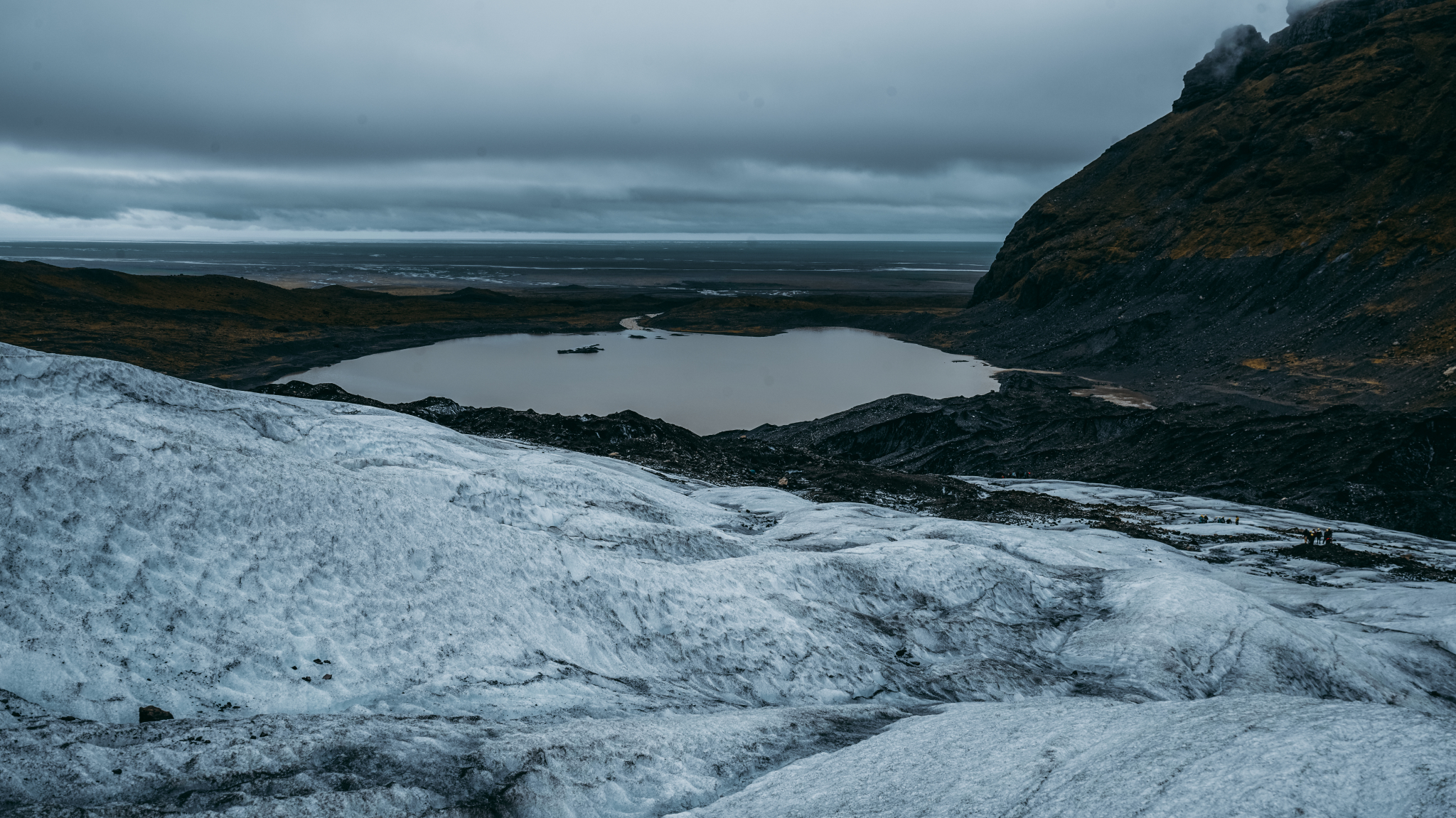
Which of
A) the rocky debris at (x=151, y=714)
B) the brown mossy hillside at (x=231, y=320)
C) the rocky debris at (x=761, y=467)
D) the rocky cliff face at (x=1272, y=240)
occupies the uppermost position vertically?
the rocky cliff face at (x=1272, y=240)

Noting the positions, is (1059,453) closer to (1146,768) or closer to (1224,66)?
(1146,768)

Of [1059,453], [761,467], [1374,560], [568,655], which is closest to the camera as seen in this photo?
[568,655]

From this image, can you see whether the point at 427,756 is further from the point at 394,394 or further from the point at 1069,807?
the point at 394,394

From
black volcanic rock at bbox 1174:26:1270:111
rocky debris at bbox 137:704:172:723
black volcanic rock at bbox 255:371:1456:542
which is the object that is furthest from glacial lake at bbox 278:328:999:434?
black volcanic rock at bbox 1174:26:1270:111

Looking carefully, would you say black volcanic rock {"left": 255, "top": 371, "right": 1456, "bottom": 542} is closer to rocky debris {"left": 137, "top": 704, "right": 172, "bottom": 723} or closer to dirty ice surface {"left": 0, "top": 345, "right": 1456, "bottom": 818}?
dirty ice surface {"left": 0, "top": 345, "right": 1456, "bottom": 818}

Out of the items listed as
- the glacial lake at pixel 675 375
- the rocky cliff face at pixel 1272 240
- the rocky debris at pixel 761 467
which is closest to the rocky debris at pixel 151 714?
the rocky debris at pixel 761 467

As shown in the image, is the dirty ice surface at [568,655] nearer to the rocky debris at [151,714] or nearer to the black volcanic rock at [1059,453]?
the rocky debris at [151,714]

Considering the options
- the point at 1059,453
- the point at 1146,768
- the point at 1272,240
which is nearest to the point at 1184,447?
the point at 1059,453

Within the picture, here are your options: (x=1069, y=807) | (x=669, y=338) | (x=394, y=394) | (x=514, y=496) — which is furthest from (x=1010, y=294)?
(x=1069, y=807)
